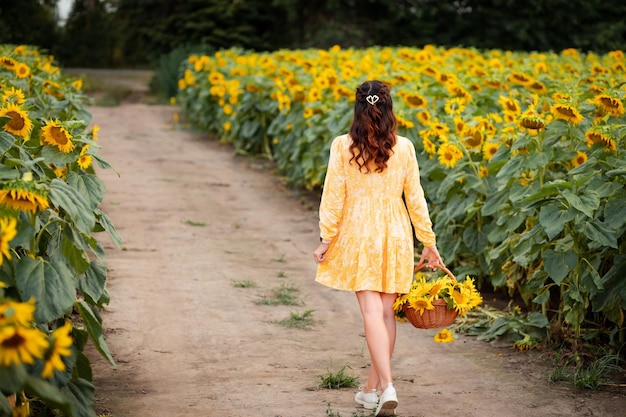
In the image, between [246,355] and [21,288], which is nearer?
[21,288]

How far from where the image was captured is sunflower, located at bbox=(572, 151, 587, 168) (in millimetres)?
5582

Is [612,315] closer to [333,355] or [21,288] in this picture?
[333,355]

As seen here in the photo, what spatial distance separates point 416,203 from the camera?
4434 millimetres

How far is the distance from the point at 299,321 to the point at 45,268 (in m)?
2.71

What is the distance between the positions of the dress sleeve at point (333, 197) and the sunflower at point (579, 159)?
1.82 m

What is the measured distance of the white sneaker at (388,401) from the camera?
13.5ft

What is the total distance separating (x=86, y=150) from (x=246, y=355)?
4.60 ft

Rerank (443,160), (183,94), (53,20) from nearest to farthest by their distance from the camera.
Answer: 1. (443,160)
2. (183,94)
3. (53,20)

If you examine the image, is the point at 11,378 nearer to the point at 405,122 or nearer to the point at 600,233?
the point at 600,233

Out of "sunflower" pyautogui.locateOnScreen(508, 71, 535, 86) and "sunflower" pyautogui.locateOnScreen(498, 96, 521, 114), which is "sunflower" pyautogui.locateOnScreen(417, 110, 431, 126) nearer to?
"sunflower" pyautogui.locateOnScreen(508, 71, 535, 86)

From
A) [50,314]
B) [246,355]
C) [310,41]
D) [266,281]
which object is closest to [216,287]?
[266,281]

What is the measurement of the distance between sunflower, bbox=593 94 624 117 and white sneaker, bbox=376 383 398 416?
2.08 metres

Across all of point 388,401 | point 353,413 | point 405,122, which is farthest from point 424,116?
point 388,401

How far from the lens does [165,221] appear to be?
27.8 feet
